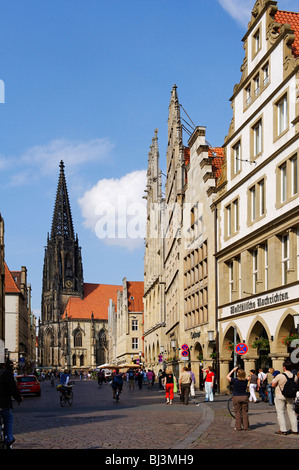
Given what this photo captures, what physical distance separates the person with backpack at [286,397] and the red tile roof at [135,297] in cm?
8926

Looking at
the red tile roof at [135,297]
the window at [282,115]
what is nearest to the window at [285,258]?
the window at [282,115]

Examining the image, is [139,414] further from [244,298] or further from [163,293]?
[163,293]

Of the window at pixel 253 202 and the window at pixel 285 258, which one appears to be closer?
the window at pixel 285 258

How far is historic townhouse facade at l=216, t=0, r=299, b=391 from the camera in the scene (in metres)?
25.6

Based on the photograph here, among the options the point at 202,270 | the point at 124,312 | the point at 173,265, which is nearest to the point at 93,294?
the point at 124,312

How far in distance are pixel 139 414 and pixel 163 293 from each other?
→ 44.2 metres

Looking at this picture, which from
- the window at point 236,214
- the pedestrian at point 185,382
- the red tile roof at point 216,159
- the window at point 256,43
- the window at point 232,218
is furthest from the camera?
the red tile roof at point 216,159

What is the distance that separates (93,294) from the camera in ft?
557

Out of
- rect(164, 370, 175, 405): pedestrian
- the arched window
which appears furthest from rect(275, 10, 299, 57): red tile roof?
the arched window

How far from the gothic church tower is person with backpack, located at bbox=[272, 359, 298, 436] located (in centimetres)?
14437

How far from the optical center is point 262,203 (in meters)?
28.9

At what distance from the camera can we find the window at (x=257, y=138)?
29.7m

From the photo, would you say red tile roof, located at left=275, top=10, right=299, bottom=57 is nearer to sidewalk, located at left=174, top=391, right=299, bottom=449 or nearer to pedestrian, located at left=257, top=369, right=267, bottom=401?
pedestrian, located at left=257, top=369, right=267, bottom=401

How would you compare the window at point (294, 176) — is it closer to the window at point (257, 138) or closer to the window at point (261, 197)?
the window at point (261, 197)
